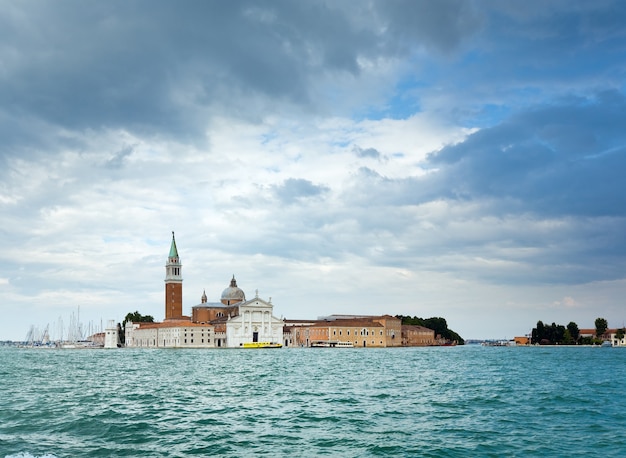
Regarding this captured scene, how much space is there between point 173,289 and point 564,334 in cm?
8958

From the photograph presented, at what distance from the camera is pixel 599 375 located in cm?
4347

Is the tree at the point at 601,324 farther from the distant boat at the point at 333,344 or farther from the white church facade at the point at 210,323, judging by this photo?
the white church facade at the point at 210,323

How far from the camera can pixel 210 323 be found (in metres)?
146

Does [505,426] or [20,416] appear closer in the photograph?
[505,426]

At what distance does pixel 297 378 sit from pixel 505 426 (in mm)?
21420

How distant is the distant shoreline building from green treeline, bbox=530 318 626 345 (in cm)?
2561

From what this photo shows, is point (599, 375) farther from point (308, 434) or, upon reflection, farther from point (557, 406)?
point (308, 434)

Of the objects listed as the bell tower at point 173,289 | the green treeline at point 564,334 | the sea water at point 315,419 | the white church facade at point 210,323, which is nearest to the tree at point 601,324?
the green treeline at point 564,334

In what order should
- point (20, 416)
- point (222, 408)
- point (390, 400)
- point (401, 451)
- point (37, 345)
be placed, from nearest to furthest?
1. point (401, 451)
2. point (20, 416)
3. point (222, 408)
4. point (390, 400)
5. point (37, 345)

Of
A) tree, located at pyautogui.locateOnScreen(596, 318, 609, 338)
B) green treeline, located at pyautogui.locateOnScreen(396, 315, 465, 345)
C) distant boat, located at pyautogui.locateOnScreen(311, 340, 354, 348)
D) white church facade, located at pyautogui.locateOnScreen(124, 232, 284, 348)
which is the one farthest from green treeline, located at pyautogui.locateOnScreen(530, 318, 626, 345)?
white church facade, located at pyautogui.locateOnScreen(124, 232, 284, 348)

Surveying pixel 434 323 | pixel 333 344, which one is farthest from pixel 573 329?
pixel 333 344

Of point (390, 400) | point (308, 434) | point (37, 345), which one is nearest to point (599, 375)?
point (390, 400)

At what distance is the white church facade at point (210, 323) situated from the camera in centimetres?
13462

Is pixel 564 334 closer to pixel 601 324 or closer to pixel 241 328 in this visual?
pixel 601 324
